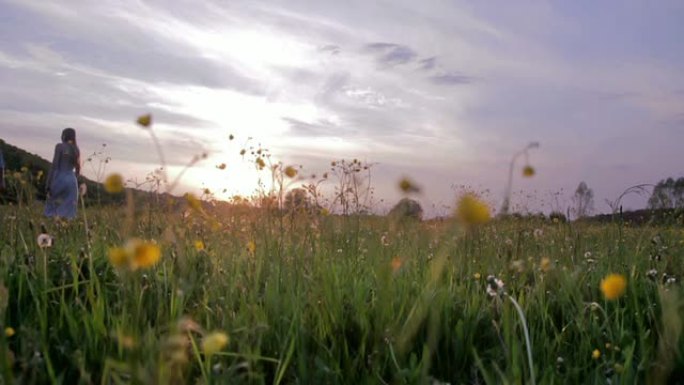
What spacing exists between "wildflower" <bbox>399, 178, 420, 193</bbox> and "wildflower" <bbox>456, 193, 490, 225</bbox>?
0.66m

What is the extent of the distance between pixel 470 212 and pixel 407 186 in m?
0.76

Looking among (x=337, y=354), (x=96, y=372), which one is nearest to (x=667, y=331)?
(x=337, y=354)

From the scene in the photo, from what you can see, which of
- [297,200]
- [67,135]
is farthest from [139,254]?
[67,135]

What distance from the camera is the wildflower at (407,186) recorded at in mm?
2217

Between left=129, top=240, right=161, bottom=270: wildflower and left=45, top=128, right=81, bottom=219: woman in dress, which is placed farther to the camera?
left=45, top=128, right=81, bottom=219: woman in dress

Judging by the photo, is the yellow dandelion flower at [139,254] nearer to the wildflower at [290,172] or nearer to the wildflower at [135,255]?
the wildflower at [135,255]

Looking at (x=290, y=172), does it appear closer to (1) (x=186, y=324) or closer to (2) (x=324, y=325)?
(2) (x=324, y=325)

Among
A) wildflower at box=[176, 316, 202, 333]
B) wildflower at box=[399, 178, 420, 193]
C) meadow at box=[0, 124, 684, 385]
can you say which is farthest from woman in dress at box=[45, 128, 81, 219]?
wildflower at box=[176, 316, 202, 333]

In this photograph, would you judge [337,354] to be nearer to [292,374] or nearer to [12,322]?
[292,374]

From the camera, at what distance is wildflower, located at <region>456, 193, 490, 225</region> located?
4.87 ft

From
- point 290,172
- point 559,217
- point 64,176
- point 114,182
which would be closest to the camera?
point 114,182

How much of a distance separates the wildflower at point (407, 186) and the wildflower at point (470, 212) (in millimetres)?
661

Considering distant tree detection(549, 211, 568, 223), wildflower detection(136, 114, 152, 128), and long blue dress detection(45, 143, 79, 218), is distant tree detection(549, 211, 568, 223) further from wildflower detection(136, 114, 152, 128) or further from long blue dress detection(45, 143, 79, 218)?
long blue dress detection(45, 143, 79, 218)

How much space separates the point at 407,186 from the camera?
7.41 ft
